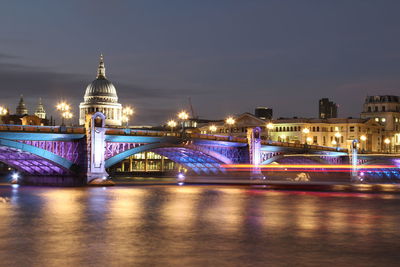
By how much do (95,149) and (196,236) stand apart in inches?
2451

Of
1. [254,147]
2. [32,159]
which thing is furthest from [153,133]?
[254,147]

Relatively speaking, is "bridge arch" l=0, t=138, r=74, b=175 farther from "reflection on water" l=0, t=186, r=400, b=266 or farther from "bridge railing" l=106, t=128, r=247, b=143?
"reflection on water" l=0, t=186, r=400, b=266

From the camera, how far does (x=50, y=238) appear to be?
29906 mm

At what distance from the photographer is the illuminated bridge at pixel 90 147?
85188mm

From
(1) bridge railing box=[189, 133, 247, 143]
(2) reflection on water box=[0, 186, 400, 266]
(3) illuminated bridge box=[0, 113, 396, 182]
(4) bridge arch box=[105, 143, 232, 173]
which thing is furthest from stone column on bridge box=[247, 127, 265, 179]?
Answer: (2) reflection on water box=[0, 186, 400, 266]

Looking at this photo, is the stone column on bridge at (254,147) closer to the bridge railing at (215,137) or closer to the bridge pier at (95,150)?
the bridge railing at (215,137)

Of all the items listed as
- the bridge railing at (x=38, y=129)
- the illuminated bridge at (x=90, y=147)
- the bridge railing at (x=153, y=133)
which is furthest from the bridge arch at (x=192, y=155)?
the bridge railing at (x=38, y=129)

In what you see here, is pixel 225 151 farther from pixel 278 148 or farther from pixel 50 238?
pixel 50 238

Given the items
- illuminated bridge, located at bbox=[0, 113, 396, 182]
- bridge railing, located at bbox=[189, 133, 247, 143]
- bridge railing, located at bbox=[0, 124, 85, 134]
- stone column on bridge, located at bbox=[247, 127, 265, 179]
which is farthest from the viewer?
stone column on bridge, located at bbox=[247, 127, 265, 179]

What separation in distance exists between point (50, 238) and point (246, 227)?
10135mm

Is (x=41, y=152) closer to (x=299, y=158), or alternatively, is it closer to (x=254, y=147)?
(x=254, y=147)

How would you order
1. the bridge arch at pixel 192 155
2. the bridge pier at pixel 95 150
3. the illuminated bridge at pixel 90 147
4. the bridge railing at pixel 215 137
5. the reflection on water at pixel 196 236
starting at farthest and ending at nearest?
1. the bridge railing at pixel 215 137
2. the bridge arch at pixel 192 155
3. the bridge pier at pixel 95 150
4. the illuminated bridge at pixel 90 147
5. the reflection on water at pixel 196 236

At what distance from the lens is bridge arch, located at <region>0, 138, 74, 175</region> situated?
83250mm

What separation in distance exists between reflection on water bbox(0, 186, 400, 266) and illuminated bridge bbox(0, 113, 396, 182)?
3792 centimetres
